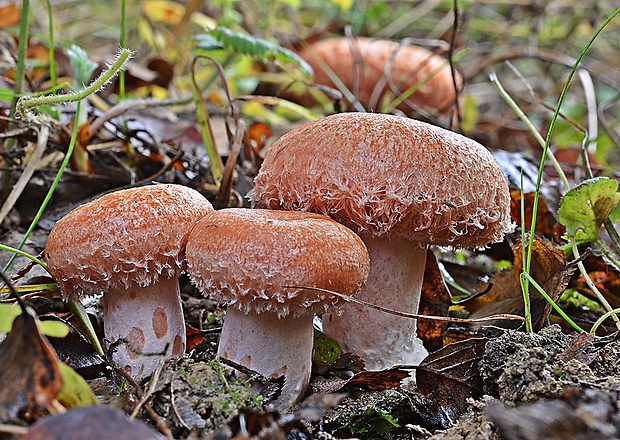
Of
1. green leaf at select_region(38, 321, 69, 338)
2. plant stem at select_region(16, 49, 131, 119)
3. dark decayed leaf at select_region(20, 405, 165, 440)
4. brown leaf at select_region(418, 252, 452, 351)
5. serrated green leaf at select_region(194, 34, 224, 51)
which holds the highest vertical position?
serrated green leaf at select_region(194, 34, 224, 51)

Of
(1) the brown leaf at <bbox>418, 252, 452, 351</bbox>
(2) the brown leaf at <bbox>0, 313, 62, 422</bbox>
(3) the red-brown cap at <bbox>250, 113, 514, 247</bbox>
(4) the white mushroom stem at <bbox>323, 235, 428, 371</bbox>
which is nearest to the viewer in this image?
(2) the brown leaf at <bbox>0, 313, 62, 422</bbox>

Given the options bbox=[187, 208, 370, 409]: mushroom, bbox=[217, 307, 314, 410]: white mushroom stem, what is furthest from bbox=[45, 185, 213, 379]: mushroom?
bbox=[217, 307, 314, 410]: white mushroom stem

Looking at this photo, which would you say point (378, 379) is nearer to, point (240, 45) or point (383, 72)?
point (240, 45)

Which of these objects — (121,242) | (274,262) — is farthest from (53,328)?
(274,262)

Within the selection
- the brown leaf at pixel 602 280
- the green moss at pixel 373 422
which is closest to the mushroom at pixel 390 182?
the green moss at pixel 373 422

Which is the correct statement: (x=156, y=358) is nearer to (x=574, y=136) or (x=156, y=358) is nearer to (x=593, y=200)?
(x=593, y=200)

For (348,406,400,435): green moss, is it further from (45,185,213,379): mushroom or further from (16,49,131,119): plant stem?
(16,49,131,119): plant stem

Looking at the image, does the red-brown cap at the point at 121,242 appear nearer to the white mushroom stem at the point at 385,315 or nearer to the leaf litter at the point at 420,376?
the leaf litter at the point at 420,376
